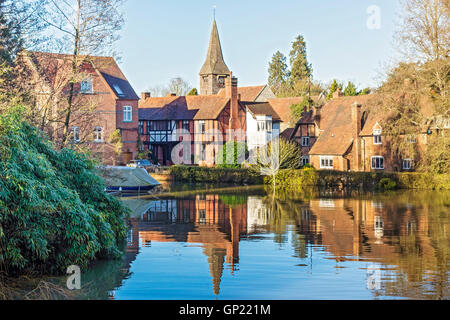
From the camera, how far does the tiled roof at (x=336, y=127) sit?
52219 millimetres

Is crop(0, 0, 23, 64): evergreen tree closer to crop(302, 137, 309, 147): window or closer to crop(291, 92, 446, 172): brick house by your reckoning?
crop(291, 92, 446, 172): brick house

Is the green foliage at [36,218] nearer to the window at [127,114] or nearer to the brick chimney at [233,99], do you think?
the window at [127,114]

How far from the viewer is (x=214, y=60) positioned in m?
77.7

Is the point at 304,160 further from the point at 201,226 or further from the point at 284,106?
the point at 201,226

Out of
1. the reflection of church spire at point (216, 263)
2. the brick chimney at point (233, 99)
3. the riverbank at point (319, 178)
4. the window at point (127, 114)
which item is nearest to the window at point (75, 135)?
the reflection of church spire at point (216, 263)

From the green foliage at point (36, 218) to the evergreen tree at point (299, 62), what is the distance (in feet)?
274

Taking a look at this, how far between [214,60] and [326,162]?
1189 inches

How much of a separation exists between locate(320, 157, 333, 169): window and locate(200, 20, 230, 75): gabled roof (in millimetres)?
28123

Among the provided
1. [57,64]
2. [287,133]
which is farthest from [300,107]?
[57,64]

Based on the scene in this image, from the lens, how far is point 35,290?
41.1ft

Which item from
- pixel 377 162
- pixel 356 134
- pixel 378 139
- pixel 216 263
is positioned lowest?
pixel 216 263

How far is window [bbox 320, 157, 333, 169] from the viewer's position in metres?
52.8

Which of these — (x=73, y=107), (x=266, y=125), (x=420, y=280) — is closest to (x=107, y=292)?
(x=420, y=280)

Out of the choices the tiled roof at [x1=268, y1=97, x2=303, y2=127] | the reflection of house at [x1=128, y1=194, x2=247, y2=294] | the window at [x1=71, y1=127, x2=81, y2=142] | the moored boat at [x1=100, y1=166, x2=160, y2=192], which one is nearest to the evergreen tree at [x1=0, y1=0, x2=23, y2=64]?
the window at [x1=71, y1=127, x2=81, y2=142]
